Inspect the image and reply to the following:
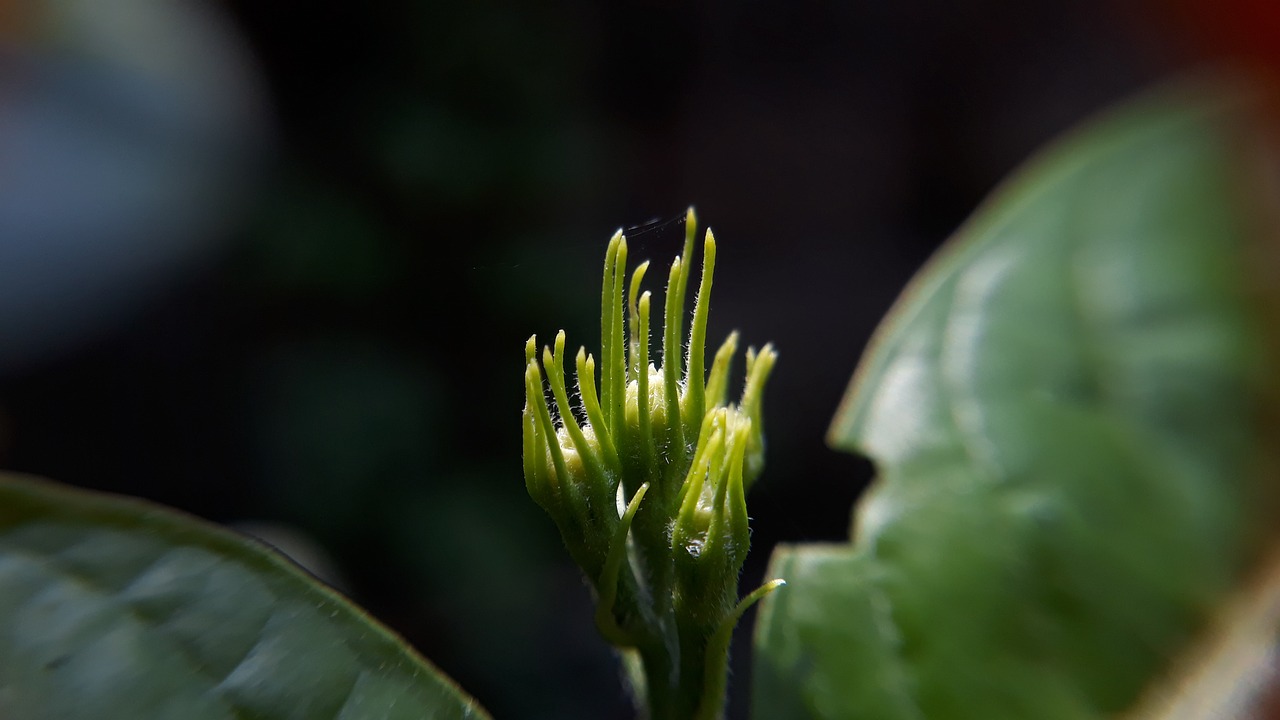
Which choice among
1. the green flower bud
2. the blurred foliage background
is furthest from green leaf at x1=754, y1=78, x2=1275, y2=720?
the blurred foliage background

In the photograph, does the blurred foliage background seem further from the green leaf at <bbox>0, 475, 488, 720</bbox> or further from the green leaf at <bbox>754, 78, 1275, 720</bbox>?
the green leaf at <bbox>0, 475, 488, 720</bbox>

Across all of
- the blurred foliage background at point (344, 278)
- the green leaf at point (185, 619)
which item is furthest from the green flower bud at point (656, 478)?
the blurred foliage background at point (344, 278)

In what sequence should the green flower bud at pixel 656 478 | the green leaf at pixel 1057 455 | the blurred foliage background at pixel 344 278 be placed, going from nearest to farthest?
the green flower bud at pixel 656 478 → the green leaf at pixel 1057 455 → the blurred foliage background at pixel 344 278

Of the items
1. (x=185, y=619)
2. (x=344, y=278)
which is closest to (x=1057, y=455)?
(x=185, y=619)

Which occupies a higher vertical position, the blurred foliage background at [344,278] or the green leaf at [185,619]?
the blurred foliage background at [344,278]

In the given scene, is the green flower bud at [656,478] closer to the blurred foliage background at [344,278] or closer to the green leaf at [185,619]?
the green leaf at [185,619]

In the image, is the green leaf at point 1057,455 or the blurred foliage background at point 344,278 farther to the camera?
the blurred foliage background at point 344,278
